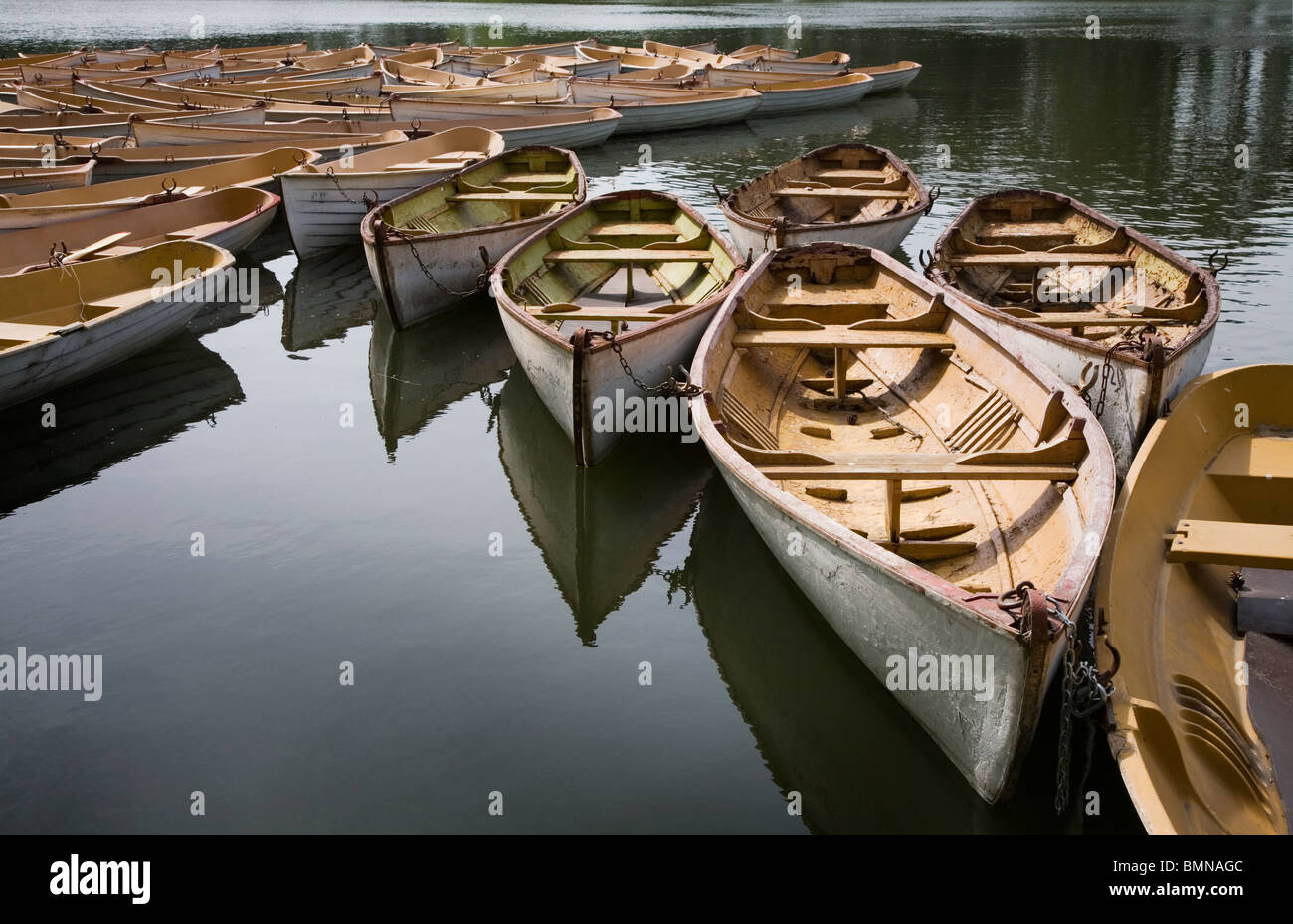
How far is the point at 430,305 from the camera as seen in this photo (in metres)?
14.0

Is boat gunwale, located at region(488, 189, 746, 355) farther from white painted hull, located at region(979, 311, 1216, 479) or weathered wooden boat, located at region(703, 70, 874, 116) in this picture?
weathered wooden boat, located at region(703, 70, 874, 116)

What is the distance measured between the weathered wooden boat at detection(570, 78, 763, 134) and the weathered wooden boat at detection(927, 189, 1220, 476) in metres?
16.0

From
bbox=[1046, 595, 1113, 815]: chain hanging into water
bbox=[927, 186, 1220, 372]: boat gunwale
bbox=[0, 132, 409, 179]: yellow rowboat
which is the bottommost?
bbox=[1046, 595, 1113, 815]: chain hanging into water

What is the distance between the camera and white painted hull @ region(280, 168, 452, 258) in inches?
640

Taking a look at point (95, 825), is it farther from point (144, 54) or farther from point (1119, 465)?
point (144, 54)

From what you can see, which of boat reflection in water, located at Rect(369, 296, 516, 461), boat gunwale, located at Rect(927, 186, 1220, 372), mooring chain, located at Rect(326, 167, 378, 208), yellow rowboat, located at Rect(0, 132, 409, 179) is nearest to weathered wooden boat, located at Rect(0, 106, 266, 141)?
yellow rowboat, located at Rect(0, 132, 409, 179)

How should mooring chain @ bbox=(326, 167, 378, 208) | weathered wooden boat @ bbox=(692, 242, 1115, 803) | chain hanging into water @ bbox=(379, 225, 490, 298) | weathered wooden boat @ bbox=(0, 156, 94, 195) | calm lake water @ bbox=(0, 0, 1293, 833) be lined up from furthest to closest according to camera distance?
weathered wooden boat @ bbox=(0, 156, 94, 195)
mooring chain @ bbox=(326, 167, 378, 208)
chain hanging into water @ bbox=(379, 225, 490, 298)
calm lake water @ bbox=(0, 0, 1293, 833)
weathered wooden boat @ bbox=(692, 242, 1115, 803)

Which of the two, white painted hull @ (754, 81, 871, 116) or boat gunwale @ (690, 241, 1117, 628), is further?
white painted hull @ (754, 81, 871, 116)

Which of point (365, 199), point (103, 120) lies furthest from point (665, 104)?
point (365, 199)

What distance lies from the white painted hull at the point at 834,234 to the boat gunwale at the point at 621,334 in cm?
72

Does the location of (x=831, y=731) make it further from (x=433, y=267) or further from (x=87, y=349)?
(x=433, y=267)

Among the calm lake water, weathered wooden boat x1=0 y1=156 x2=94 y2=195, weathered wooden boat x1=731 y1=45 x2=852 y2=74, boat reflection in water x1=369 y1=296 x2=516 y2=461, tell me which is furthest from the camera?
weathered wooden boat x1=731 y1=45 x2=852 y2=74

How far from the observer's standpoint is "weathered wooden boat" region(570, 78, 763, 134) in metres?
28.7

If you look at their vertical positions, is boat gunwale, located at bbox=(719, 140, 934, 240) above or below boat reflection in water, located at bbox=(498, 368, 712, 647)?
above
